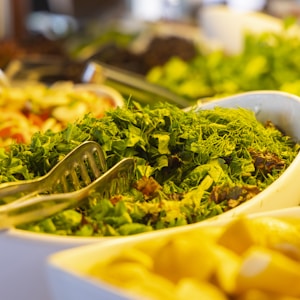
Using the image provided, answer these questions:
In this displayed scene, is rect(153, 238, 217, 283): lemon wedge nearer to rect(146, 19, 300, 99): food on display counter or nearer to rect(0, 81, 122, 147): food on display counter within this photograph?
rect(0, 81, 122, 147): food on display counter

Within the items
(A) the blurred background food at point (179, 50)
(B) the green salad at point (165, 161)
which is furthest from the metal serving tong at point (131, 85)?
(B) the green salad at point (165, 161)

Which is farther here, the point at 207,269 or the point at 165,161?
the point at 165,161

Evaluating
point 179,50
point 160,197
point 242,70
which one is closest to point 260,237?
point 160,197

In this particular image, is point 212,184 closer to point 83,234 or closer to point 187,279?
point 83,234

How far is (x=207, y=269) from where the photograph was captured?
0.50 m

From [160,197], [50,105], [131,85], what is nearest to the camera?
[160,197]

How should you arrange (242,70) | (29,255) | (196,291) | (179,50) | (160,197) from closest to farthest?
(196,291) → (29,255) → (160,197) → (242,70) → (179,50)

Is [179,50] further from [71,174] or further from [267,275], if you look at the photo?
[267,275]

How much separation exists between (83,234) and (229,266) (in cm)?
21

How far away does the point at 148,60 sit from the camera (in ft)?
6.70

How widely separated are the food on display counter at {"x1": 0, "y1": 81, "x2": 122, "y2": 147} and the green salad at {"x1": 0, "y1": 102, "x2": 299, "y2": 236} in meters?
0.38

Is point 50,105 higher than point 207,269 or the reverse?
the reverse

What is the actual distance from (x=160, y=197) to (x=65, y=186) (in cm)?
11

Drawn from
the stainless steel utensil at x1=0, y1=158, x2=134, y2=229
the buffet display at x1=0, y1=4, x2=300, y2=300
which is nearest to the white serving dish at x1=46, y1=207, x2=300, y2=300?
the buffet display at x1=0, y1=4, x2=300, y2=300
